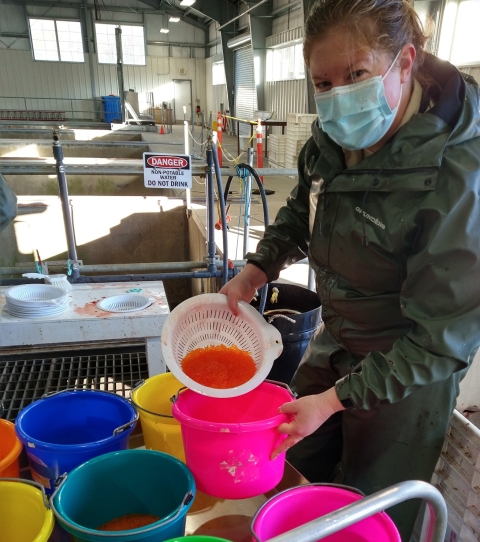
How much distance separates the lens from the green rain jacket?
0.94m

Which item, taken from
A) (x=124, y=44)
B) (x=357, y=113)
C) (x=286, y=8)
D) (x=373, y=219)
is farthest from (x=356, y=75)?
(x=124, y=44)

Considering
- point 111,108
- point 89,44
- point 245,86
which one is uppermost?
point 89,44

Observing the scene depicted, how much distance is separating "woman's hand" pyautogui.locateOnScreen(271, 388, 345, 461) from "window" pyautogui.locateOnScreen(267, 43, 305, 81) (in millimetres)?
10385

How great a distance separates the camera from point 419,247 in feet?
3.34

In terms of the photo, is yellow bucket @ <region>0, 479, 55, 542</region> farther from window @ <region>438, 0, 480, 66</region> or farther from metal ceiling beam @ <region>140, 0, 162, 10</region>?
metal ceiling beam @ <region>140, 0, 162, 10</region>

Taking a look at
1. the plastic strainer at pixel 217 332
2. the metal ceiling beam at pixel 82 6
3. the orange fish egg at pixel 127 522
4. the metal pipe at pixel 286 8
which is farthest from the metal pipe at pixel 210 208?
the metal ceiling beam at pixel 82 6

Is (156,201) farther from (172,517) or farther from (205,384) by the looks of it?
(172,517)

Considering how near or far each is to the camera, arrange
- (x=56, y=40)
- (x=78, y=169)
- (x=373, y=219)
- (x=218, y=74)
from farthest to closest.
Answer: (x=218, y=74)
(x=56, y=40)
(x=78, y=169)
(x=373, y=219)

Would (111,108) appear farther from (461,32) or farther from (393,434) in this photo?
(393,434)

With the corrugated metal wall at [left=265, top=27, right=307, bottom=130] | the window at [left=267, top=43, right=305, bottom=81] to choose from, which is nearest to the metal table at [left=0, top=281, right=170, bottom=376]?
the corrugated metal wall at [left=265, top=27, right=307, bottom=130]

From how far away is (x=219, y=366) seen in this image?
1.30 meters

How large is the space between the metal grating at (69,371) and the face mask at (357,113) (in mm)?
1429

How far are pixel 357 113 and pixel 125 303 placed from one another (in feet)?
4.96

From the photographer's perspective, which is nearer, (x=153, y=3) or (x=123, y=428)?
(x=123, y=428)
